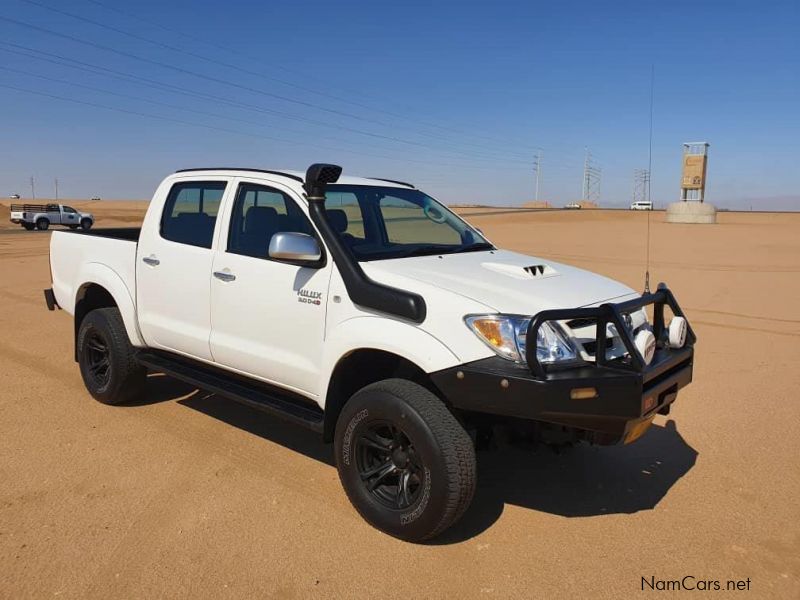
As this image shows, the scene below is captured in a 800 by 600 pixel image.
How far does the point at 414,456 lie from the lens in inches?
140

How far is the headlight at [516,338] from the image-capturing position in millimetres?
3328

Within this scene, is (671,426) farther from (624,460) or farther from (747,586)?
(747,586)

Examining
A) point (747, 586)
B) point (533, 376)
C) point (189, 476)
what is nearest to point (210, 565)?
point (189, 476)

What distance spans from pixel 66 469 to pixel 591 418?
3412 mm

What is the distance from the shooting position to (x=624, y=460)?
15.6 ft

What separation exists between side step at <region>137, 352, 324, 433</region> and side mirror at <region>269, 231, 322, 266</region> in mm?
971

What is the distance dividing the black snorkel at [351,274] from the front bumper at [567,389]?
389mm

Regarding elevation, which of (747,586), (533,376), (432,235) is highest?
(432,235)

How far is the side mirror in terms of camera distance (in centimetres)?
381

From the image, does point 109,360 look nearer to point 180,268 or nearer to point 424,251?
point 180,268

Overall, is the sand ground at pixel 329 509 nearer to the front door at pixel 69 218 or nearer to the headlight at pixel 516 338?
the headlight at pixel 516 338

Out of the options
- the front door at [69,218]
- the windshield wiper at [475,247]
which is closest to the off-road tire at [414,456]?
the windshield wiper at [475,247]

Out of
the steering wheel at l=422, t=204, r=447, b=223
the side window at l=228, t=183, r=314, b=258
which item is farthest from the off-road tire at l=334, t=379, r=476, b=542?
the steering wheel at l=422, t=204, r=447, b=223

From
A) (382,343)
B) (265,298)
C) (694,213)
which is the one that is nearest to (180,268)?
(265,298)
